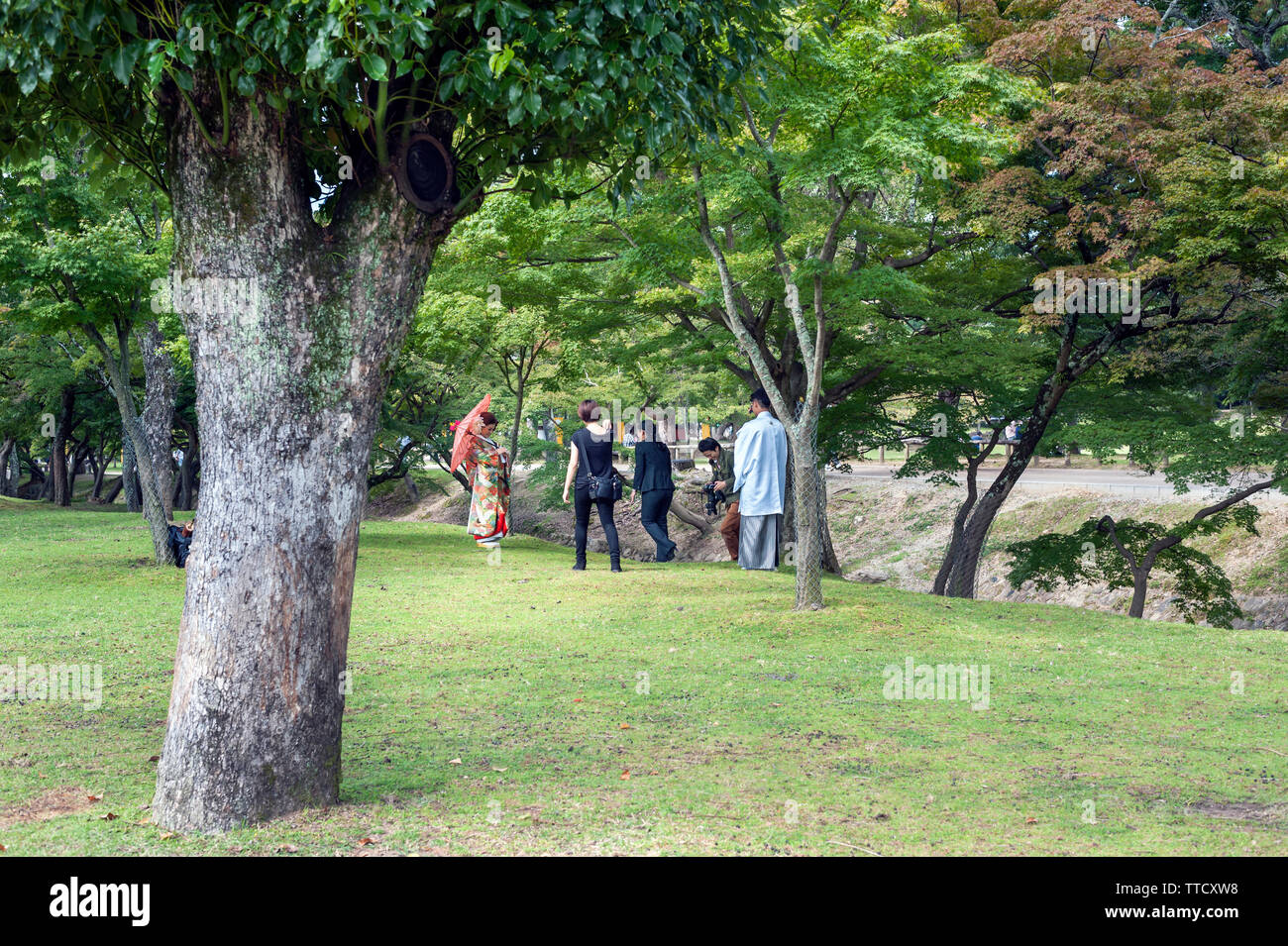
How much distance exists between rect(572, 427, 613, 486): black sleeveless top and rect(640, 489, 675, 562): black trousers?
4.64ft

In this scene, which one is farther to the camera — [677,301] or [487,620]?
Answer: [677,301]

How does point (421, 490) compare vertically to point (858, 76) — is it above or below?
below

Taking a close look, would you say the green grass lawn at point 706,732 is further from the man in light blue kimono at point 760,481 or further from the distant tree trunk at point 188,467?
the distant tree trunk at point 188,467

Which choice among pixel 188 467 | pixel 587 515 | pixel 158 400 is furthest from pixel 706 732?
pixel 188 467

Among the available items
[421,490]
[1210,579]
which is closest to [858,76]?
[1210,579]

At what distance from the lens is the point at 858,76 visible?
9.88 m

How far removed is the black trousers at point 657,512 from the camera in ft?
51.5

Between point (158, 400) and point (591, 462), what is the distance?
20.0 feet

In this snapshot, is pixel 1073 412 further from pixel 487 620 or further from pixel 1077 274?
pixel 487 620

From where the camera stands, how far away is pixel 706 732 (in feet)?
21.3

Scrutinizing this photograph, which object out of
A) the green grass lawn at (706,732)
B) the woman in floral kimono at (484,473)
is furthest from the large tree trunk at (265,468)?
the woman in floral kimono at (484,473)

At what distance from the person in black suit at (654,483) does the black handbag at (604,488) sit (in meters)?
1.05

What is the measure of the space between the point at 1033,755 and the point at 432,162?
4469 millimetres

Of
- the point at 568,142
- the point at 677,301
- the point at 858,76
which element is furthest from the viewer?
the point at 677,301
